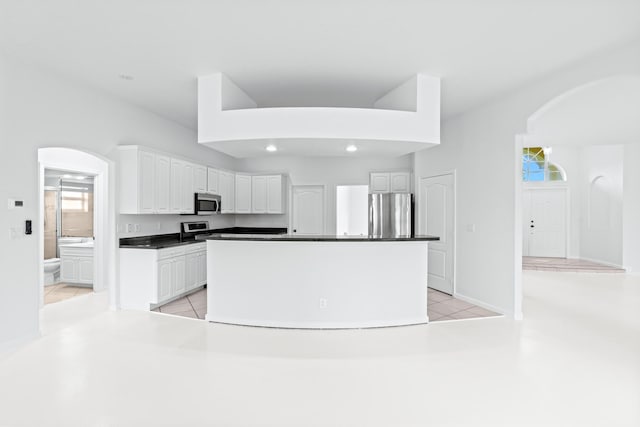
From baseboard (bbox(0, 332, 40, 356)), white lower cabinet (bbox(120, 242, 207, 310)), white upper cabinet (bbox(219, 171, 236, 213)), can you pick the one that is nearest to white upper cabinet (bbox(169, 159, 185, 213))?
white lower cabinet (bbox(120, 242, 207, 310))

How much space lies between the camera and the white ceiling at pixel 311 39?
2.54 metres

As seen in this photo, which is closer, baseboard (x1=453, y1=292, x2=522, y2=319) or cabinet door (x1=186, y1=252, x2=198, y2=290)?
baseboard (x1=453, y1=292, x2=522, y2=319)

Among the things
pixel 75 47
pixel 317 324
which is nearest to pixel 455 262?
pixel 317 324

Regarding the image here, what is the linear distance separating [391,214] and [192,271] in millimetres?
3666

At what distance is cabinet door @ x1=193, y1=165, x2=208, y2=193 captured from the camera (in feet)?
18.7

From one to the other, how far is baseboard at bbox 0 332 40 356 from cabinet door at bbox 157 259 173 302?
1.34 meters

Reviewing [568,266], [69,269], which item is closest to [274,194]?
[69,269]

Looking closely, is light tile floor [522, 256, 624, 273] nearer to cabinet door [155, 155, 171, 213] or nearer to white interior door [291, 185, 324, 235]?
white interior door [291, 185, 324, 235]

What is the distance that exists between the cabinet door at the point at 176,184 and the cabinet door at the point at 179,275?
79 cm

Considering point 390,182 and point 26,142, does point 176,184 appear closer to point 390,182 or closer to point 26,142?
point 26,142

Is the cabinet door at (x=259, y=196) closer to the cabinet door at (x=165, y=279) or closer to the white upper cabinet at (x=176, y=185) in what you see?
the white upper cabinet at (x=176, y=185)

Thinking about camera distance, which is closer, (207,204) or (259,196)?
(207,204)

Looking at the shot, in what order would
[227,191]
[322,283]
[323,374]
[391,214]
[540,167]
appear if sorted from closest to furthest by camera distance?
[323,374] < [322,283] < [391,214] < [227,191] < [540,167]

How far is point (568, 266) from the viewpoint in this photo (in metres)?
7.74
